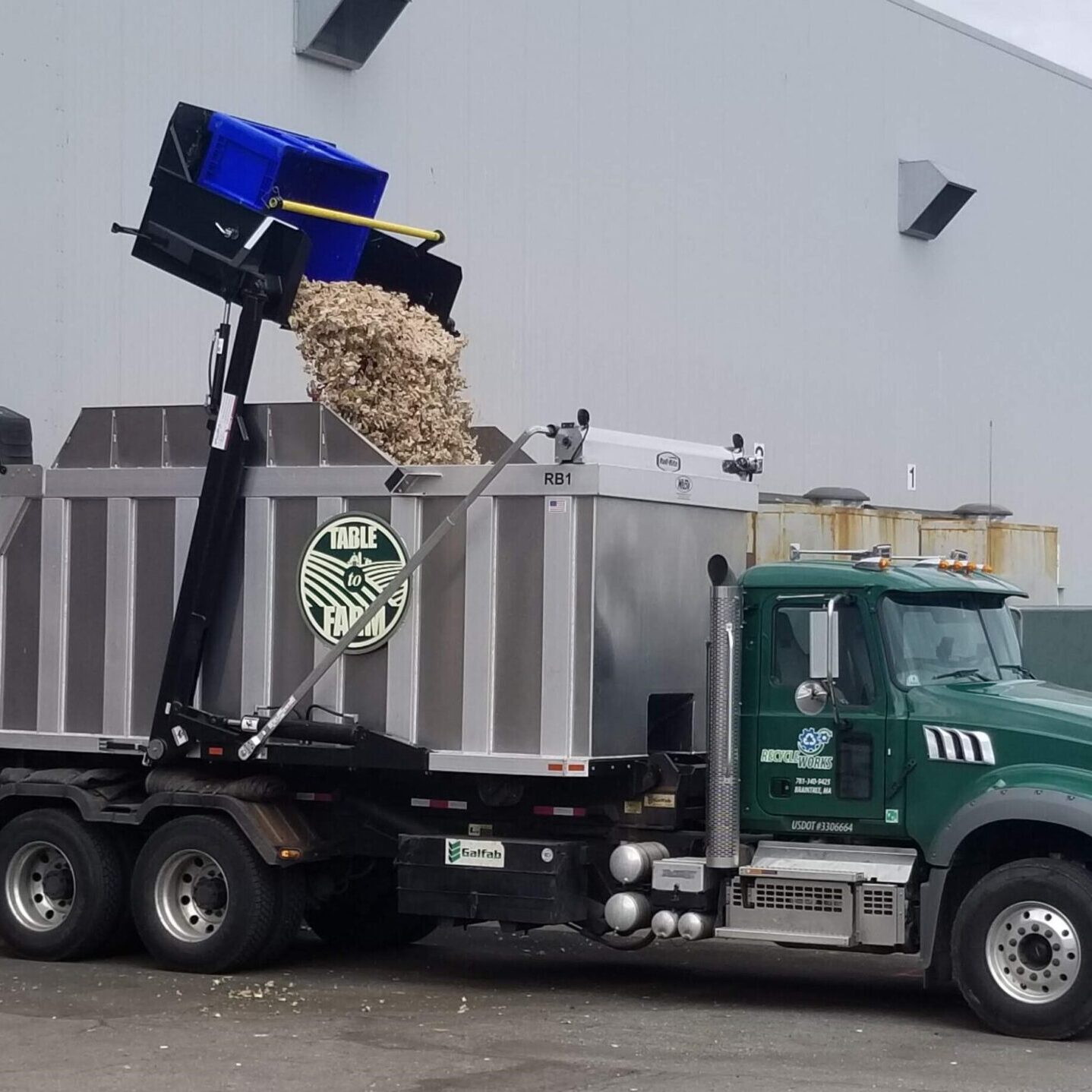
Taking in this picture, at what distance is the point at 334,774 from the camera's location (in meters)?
11.7

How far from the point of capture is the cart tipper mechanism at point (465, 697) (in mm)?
10188

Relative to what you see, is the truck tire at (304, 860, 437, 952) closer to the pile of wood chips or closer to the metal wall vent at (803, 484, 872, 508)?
the pile of wood chips

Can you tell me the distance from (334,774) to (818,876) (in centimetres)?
316

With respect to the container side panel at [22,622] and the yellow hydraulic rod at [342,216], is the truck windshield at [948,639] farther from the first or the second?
the container side panel at [22,622]

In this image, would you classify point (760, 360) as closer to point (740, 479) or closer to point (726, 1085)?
point (740, 479)

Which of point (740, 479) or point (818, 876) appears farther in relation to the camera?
point (740, 479)

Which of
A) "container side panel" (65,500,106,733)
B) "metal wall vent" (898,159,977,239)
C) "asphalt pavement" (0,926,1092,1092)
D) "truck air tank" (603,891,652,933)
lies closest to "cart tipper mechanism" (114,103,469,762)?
"container side panel" (65,500,106,733)

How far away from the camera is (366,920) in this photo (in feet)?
42.4

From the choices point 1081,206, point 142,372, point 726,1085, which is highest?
point 1081,206

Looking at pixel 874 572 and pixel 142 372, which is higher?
pixel 142 372

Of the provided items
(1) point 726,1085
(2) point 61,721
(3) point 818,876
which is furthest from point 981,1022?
(2) point 61,721

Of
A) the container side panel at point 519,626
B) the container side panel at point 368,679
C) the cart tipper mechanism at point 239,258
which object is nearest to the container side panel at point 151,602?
the cart tipper mechanism at point 239,258

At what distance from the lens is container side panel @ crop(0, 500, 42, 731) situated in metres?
12.4

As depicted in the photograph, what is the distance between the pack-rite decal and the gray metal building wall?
7.27 m
